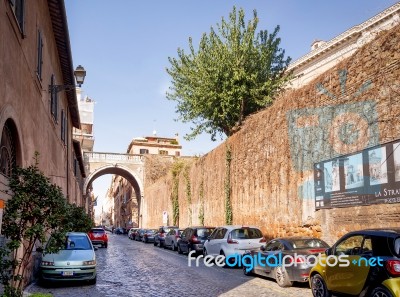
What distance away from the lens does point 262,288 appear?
36.3ft

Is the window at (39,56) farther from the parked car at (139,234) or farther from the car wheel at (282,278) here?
the parked car at (139,234)

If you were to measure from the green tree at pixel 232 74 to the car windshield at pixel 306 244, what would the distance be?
18672mm

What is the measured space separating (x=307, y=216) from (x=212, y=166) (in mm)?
14048

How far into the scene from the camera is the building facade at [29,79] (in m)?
8.95

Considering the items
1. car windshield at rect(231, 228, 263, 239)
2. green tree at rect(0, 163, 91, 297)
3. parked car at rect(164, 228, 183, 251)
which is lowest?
parked car at rect(164, 228, 183, 251)

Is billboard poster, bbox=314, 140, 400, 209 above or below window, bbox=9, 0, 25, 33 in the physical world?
below

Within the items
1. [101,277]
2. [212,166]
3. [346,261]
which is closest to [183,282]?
[101,277]

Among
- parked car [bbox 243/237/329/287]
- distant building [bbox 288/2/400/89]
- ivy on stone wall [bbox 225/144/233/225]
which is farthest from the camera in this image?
distant building [bbox 288/2/400/89]

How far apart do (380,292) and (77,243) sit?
31.4 feet

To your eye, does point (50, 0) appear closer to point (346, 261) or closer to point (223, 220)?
point (346, 261)

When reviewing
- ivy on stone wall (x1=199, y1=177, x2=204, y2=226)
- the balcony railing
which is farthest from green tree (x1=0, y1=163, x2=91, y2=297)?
the balcony railing

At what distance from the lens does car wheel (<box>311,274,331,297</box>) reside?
28.8 feet

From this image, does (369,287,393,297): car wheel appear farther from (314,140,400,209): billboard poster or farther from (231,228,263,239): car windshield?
(231,228,263,239): car windshield

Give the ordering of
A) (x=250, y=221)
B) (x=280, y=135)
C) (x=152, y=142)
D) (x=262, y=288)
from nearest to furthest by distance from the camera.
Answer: (x=262, y=288)
(x=280, y=135)
(x=250, y=221)
(x=152, y=142)
